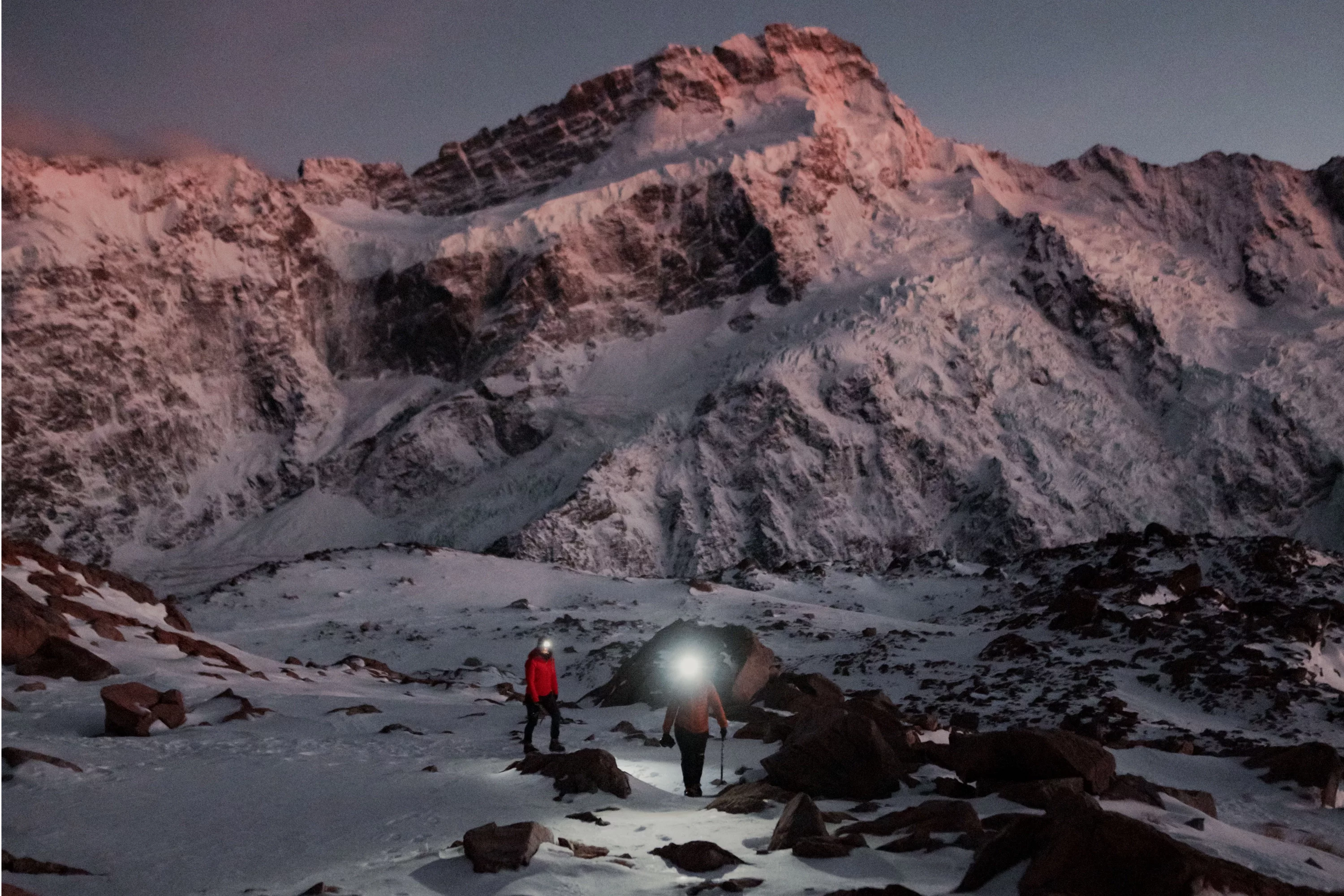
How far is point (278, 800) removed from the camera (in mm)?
10492

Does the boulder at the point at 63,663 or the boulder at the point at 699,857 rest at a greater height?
the boulder at the point at 63,663

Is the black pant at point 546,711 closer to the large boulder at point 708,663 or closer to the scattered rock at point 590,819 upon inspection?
the large boulder at point 708,663

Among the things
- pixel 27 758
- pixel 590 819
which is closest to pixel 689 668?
pixel 590 819

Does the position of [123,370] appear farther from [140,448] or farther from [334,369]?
[334,369]

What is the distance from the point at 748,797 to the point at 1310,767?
711cm

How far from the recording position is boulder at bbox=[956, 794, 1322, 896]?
23.2ft

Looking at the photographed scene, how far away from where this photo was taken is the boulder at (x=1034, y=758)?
1046 centimetres

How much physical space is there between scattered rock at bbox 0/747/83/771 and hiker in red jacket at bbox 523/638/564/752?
5.74 metres

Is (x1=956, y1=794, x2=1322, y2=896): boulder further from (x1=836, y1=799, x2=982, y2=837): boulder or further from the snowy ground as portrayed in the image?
(x1=836, y1=799, x2=982, y2=837): boulder

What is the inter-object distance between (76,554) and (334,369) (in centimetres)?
3714

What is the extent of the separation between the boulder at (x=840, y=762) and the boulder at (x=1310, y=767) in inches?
201

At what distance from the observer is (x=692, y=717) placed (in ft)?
39.4

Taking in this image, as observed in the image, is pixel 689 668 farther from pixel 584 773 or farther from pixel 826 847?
pixel 826 847

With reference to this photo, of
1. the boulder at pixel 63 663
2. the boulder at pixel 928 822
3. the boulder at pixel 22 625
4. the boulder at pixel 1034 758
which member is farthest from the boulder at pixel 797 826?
the boulder at pixel 22 625
